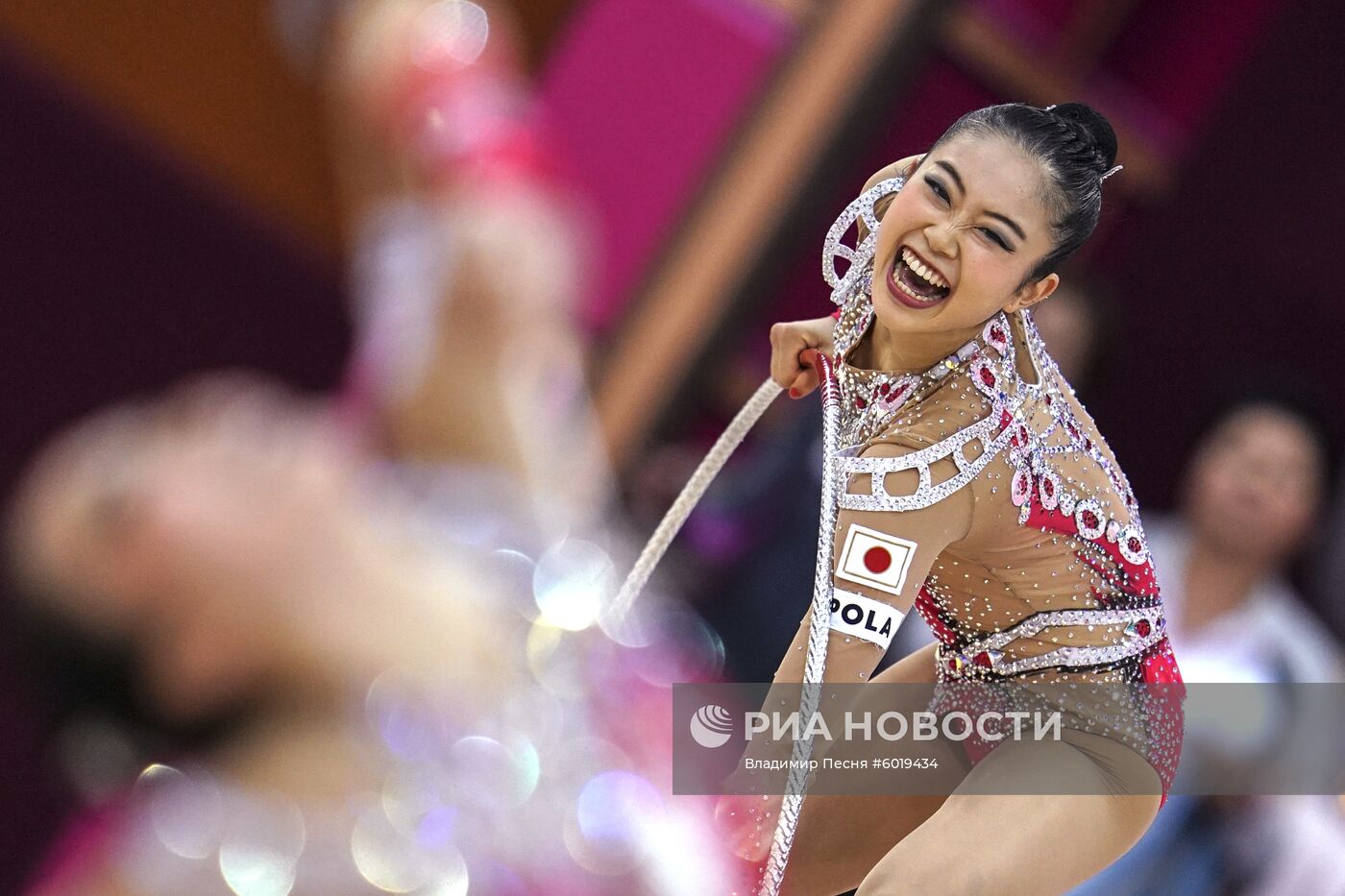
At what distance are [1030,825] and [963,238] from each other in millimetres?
146

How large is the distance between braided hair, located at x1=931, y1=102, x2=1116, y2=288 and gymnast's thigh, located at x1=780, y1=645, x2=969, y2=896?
0.13 meters

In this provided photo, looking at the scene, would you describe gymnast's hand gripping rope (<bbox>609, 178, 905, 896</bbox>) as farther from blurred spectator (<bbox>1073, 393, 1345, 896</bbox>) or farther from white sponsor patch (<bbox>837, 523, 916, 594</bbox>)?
blurred spectator (<bbox>1073, 393, 1345, 896</bbox>)

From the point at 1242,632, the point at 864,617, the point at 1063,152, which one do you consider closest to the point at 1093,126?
the point at 1063,152

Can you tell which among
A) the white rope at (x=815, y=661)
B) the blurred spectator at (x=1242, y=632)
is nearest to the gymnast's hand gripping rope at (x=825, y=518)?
the white rope at (x=815, y=661)

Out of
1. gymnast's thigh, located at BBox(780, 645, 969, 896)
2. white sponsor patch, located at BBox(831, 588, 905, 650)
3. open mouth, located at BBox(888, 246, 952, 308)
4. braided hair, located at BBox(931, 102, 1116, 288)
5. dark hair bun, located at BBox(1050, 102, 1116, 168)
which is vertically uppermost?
dark hair bun, located at BBox(1050, 102, 1116, 168)

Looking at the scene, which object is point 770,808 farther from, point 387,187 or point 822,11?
point 822,11

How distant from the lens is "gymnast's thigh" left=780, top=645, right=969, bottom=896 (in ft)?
1.26

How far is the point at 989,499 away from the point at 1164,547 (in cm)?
17

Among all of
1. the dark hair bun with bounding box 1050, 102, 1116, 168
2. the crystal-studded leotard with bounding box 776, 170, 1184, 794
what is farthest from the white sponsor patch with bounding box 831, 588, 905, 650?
the dark hair bun with bounding box 1050, 102, 1116, 168

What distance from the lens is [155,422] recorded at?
0.58 metres

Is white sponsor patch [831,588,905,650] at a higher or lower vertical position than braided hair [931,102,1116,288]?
lower

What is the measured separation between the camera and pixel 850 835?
0.39 m

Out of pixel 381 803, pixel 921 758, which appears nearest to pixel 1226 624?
pixel 921 758

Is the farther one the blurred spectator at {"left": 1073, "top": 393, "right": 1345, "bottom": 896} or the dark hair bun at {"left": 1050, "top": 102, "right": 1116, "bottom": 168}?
the blurred spectator at {"left": 1073, "top": 393, "right": 1345, "bottom": 896}
